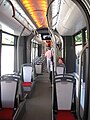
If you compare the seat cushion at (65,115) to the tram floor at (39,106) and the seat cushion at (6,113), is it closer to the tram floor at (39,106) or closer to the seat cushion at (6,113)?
the tram floor at (39,106)

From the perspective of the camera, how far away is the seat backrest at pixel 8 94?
497 cm

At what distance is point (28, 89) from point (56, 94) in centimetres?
337

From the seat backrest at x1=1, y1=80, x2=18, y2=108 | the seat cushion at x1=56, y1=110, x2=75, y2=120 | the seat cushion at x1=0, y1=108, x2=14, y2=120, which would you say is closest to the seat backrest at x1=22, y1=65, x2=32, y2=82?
the seat backrest at x1=1, y1=80, x2=18, y2=108

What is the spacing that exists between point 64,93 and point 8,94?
1.23 meters

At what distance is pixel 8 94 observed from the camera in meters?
4.96

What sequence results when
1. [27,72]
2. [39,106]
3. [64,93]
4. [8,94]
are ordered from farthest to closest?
1. [27,72]
2. [39,106]
3. [8,94]
4. [64,93]

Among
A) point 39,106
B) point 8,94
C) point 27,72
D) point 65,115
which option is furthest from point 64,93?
point 27,72

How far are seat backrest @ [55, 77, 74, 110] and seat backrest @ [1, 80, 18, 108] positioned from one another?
961mm

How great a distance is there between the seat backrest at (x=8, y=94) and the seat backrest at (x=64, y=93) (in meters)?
0.96

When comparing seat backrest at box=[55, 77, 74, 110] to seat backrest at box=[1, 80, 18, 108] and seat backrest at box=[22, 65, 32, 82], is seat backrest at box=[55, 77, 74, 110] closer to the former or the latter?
seat backrest at box=[1, 80, 18, 108]

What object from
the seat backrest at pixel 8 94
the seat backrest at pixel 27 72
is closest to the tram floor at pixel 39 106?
the seat backrest at pixel 8 94

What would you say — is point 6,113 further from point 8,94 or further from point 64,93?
point 64,93

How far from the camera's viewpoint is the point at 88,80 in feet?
9.85

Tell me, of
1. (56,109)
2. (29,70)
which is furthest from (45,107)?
(29,70)
